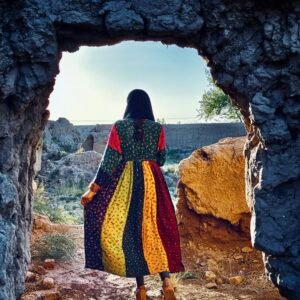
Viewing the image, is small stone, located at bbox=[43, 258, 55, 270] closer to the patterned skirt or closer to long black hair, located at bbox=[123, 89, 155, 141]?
the patterned skirt

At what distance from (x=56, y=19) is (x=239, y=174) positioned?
3.53 m

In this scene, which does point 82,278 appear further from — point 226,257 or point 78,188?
point 78,188

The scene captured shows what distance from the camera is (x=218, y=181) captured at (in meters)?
5.97

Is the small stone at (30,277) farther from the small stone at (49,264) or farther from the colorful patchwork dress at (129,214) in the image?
the colorful patchwork dress at (129,214)

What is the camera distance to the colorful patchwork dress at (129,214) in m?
3.83

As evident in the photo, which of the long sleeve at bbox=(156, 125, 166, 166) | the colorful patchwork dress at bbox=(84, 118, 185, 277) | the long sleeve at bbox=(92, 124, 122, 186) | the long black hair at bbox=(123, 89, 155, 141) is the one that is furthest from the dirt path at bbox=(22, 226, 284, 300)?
the long black hair at bbox=(123, 89, 155, 141)

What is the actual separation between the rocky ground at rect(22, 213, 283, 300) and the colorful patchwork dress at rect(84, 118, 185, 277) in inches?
25.4

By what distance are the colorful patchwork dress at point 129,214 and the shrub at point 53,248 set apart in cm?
197

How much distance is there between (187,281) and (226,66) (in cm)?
272

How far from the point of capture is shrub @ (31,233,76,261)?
223 inches

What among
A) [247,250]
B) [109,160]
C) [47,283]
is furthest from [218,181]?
[47,283]

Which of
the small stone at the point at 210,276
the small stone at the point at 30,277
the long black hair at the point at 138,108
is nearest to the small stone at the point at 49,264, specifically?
the small stone at the point at 30,277

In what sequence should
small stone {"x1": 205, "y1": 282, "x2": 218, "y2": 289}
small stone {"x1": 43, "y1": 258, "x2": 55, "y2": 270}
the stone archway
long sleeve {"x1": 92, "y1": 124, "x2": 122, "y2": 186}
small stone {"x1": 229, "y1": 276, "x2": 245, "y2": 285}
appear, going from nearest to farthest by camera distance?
the stone archway
long sleeve {"x1": 92, "y1": 124, "x2": 122, "y2": 186}
small stone {"x1": 205, "y1": 282, "x2": 218, "y2": 289}
small stone {"x1": 229, "y1": 276, "x2": 245, "y2": 285}
small stone {"x1": 43, "y1": 258, "x2": 55, "y2": 270}

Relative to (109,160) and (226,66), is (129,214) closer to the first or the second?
(109,160)
